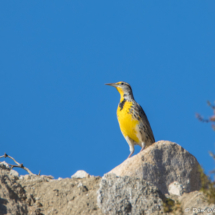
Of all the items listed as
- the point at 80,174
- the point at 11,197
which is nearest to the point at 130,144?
the point at 80,174

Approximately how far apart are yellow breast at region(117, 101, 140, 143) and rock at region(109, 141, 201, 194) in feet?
8.80

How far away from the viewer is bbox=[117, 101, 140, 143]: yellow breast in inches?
436

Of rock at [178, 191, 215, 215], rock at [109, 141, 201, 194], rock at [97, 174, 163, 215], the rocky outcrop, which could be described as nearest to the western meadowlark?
rock at [109, 141, 201, 194]

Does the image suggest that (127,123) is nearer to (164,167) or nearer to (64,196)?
(164,167)

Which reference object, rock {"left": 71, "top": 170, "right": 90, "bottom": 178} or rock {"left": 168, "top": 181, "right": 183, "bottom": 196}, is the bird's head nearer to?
rock {"left": 71, "top": 170, "right": 90, "bottom": 178}

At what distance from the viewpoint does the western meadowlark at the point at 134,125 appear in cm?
1106

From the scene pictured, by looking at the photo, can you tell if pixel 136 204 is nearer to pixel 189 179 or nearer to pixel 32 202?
pixel 32 202

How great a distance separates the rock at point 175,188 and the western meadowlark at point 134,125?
3273mm

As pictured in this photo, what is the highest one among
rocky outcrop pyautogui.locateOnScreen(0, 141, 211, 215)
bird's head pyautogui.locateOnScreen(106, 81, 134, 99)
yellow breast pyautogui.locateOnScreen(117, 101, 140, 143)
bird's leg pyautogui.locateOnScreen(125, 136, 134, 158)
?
bird's head pyautogui.locateOnScreen(106, 81, 134, 99)

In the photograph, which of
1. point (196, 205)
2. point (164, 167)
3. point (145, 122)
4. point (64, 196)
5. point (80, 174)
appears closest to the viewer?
point (196, 205)

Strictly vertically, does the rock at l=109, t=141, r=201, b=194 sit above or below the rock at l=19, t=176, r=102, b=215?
above

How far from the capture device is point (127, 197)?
6.21 metres

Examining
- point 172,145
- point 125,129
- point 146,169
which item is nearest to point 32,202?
point 146,169

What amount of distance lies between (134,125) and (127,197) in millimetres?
4934
